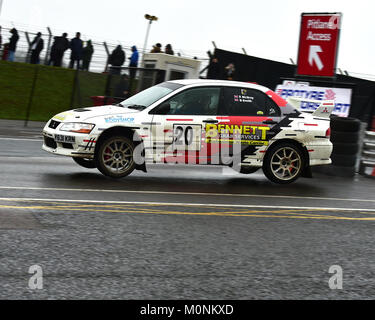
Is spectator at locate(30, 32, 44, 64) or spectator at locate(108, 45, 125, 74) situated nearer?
spectator at locate(108, 45, 125, 74)

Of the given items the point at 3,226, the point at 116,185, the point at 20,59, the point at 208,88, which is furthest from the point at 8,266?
the point at 20,59

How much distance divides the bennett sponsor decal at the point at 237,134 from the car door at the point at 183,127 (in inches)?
4.5

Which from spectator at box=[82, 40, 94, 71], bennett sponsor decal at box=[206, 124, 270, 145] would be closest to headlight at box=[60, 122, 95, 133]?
bennett sponsor decal at box=[206, 124, 270, 145]

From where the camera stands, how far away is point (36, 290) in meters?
5.29

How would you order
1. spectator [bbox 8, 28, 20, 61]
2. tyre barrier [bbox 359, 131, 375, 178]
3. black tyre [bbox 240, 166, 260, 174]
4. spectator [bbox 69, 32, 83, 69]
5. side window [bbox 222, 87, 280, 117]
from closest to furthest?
side window [bbox 222, 87, 280, 117]
black tyre [bbox 240, 166, 260, 174]
tyre barrier [bbox 359, 131, 375, 178]
spectator [bbox 69, 32, 83, 69]
spectator [bbox 8, 28, 20, 61]

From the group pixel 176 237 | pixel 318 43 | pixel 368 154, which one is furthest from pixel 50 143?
pixel 318 43

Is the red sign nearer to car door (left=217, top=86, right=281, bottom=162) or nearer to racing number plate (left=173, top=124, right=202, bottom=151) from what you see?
car door (left=217, top=86, right=281, bottom=162)

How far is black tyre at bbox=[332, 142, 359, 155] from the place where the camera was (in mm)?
14289

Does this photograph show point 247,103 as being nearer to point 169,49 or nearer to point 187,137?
point 187,137

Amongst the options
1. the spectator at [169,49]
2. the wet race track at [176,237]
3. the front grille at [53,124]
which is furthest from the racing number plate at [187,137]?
the spectator at [169,49]

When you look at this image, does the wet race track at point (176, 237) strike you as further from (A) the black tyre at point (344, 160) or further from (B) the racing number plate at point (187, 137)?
(A) the black tyre at point (344, 160)

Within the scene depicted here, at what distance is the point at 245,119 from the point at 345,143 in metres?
3.48

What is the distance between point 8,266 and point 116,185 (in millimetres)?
4816

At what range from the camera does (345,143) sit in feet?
46.9
